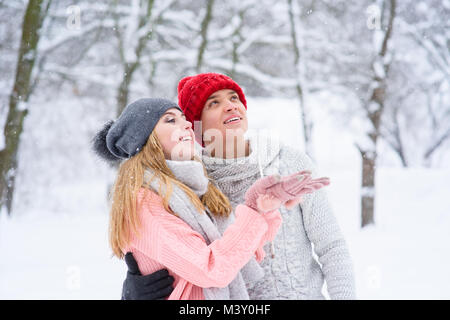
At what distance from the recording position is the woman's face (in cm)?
183

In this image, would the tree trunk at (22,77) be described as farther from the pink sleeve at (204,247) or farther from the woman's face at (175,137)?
the pink sleeve at (204,247)

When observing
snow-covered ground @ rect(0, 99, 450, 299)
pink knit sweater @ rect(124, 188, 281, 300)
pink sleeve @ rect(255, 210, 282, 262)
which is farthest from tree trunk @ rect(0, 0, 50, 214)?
pink sleeve @ rect(255, 210, 282, 262)

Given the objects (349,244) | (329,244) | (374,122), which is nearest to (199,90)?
(329,244)

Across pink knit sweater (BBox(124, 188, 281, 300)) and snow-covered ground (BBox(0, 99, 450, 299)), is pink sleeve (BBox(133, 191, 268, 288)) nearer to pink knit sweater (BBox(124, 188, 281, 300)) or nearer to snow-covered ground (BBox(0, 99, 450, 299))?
pink knit sweater (BBox(124, 188, 281, 300))

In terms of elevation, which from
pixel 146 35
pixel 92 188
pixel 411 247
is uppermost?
pixel 146 35

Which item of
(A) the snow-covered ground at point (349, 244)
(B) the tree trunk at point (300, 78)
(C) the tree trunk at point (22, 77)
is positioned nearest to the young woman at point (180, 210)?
(A) the snow-covered ground at point (349, 244)

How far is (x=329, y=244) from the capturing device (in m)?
1.86

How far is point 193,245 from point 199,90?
83 centimetres

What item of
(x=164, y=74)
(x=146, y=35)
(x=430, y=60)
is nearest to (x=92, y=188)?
(x=164, y=74)

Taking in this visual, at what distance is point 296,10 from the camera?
27.0 ft

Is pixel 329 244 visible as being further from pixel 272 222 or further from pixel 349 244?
pixel 349 244

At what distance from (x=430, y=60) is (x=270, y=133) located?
10674 millimetres

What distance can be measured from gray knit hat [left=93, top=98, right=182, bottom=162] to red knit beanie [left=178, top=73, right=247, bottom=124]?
20 cm
